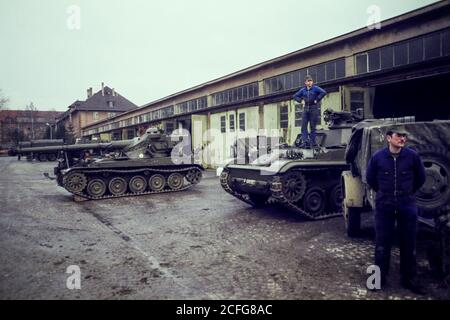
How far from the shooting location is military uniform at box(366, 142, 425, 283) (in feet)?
13.6

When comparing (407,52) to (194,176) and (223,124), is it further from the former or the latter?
(194,176)

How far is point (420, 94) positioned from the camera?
1421cm

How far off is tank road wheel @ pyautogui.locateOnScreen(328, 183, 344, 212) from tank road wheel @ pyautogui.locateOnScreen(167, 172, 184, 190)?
612 cm

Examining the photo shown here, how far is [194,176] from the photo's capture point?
1326cm

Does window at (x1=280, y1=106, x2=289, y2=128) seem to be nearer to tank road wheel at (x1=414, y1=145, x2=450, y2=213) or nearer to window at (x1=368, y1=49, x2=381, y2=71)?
window at (x1=368, y1=49, x2=381, y2=71)

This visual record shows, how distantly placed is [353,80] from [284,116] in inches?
155

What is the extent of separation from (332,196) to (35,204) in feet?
27.8

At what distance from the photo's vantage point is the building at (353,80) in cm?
1202

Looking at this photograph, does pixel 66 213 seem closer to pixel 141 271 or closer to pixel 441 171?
pixel 141 271

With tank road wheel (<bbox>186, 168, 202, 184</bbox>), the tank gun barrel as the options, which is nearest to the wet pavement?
tank road wheel (<bbox>186, 168, 202, 184</bbox>)

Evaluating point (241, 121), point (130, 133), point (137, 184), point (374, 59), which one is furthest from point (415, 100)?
point (130, 133)

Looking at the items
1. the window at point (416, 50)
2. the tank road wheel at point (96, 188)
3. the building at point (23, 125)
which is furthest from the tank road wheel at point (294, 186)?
the building at point (23, 125)

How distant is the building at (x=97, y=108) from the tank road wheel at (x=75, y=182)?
185ft
